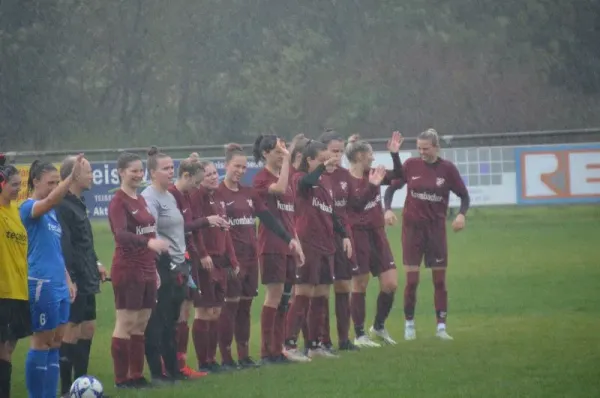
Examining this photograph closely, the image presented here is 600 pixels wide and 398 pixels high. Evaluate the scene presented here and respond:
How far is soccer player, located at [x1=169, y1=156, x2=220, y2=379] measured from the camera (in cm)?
1010

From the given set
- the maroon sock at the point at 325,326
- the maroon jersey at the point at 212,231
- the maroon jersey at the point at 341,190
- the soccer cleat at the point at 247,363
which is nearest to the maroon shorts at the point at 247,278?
the maroon jersey at the point at 212,231

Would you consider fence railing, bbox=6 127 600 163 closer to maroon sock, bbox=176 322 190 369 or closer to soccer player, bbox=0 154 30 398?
maroon sock, bbox=176 322 190 369

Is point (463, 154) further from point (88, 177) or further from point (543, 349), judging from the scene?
point (88, 177)

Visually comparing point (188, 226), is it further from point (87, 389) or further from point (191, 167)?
point (87, 389)

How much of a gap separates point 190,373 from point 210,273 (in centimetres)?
94

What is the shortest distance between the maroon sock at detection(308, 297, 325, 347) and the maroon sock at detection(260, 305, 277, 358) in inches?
24.4

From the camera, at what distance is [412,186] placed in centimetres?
1290

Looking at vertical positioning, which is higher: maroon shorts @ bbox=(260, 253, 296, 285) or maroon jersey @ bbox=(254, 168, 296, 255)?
maroon jersey @ bbox=(254, 168, 296, 255)

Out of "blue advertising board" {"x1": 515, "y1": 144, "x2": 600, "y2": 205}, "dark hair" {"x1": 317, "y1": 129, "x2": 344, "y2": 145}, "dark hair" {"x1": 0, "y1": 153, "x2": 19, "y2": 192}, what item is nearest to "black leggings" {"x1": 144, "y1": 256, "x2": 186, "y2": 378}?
"dark hair" {"x1": 0, "y1": 153, "x2": 19, "y2": 192}

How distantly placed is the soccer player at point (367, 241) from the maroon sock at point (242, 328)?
179cm

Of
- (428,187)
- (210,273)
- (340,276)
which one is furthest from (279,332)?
(428,187)

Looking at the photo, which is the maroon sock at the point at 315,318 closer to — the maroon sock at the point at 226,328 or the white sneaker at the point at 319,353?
the white sneaker at the point at 319,353

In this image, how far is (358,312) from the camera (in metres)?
12.2

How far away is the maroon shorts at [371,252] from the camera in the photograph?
483 inches
